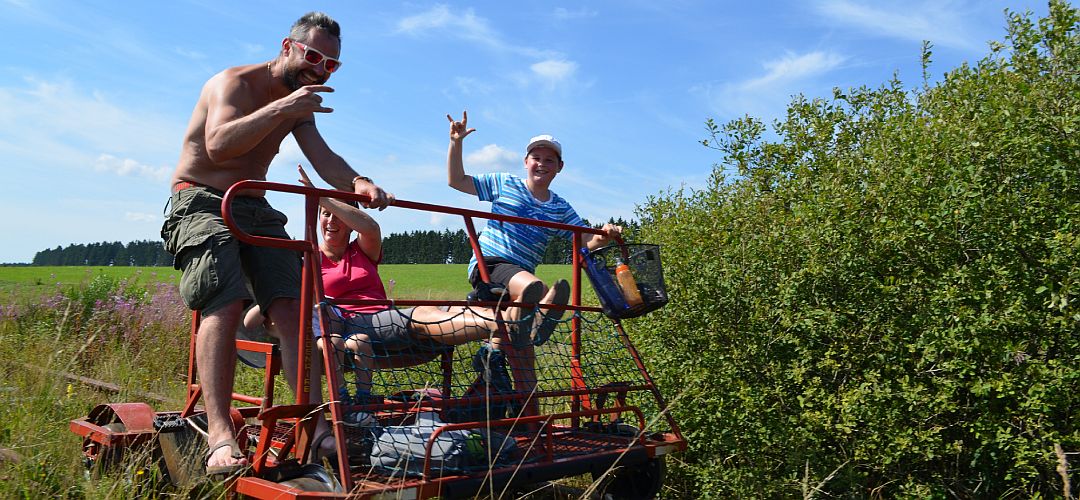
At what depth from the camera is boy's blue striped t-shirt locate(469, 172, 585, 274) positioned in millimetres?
4742

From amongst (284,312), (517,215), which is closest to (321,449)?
(284,312)

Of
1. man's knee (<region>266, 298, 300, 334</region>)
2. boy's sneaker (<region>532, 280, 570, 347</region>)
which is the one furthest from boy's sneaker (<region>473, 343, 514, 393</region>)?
man's knee (<region>266, 298, 300, 334</region>)

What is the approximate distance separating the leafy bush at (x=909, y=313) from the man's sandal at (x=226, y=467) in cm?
269

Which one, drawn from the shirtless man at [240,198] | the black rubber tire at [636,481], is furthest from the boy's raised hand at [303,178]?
the black rubber tire at [636,481]

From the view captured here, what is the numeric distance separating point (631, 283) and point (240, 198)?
1898 mm

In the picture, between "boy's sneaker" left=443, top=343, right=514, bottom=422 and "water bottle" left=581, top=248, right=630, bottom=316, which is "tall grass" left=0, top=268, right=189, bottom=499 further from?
"water bottle" left=581, top=248, right=630, bottom=316

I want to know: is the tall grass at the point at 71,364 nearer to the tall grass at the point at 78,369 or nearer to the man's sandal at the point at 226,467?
the tall grass at the point at 78,369

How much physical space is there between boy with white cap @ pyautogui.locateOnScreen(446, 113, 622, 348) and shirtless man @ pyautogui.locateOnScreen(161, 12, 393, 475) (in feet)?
3.42

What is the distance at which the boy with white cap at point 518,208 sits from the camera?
14.8 ft

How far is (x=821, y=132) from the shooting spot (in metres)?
6.21

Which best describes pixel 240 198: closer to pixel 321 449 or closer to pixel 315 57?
pixel 315 57

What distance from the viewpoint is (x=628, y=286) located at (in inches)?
167

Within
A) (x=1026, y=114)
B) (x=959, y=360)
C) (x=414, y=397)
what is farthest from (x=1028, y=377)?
(x=414, y=397)

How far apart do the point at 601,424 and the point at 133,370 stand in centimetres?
509
